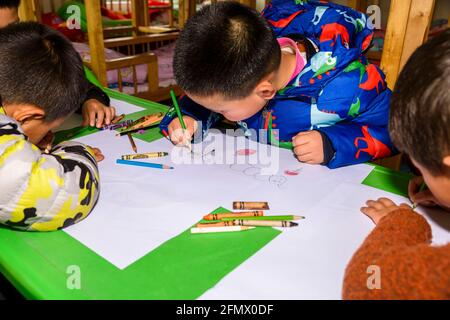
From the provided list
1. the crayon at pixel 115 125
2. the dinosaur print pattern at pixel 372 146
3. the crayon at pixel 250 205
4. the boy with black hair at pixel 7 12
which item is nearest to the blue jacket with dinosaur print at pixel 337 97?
the dinosaur print pattern at pixel 372 146

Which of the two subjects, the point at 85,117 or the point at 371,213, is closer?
the point at 371,213

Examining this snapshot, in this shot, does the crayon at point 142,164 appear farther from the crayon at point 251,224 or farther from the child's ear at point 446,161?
the child's ear at point 446,161

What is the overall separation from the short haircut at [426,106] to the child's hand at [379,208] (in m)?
0.12

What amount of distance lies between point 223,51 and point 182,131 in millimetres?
285

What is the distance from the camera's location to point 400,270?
0.45 meters

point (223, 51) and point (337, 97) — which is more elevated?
point (223, 51)

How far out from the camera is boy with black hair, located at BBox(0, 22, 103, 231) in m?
0.59

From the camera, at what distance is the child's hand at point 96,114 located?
105 centimetres

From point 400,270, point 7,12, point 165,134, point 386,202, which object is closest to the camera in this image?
point 400,270

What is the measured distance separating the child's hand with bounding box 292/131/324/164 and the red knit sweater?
0.97 ft

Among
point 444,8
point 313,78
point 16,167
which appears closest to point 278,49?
point 313,78

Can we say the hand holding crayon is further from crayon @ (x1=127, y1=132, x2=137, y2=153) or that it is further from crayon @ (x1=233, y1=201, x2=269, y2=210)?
crayon @ (x1=233, y1=201, x2=269, y2=210)

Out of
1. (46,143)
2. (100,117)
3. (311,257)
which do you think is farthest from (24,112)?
(311,257)

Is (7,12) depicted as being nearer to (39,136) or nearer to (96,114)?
(96,114)
